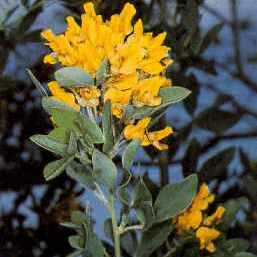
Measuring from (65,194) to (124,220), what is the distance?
76cm

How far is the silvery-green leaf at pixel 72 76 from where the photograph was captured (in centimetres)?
51

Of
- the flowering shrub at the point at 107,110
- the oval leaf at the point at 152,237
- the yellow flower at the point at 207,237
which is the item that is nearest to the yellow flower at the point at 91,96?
the flowering shrub at the point at 107,110

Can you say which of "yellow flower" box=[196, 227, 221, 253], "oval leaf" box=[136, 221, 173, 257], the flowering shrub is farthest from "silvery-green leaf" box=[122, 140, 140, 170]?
"yellow flower" box=[196, 227, 221, 253]

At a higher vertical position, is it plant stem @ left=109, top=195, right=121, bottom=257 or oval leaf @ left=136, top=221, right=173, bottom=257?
plant stem @ left=109, top=195, right=121, bottom=257

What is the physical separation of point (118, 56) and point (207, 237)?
0.96 feet

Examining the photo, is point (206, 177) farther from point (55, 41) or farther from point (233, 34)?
point (55, 41)

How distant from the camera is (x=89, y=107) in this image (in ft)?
1.74

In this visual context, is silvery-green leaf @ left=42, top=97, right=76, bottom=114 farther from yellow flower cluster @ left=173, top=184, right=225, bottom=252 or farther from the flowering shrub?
yellow flower cluster @ left=173, top=184, right=225, bottom=252

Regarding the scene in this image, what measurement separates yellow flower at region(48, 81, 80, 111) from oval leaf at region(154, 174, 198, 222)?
0.33ft

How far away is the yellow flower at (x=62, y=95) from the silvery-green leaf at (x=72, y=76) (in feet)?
0.06

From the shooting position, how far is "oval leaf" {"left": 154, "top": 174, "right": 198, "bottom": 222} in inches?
21.3

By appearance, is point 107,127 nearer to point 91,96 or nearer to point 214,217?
point 91,96

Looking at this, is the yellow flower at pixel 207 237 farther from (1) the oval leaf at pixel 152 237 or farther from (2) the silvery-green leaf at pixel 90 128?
(2) the silvery-green leaf at pixel 90 128


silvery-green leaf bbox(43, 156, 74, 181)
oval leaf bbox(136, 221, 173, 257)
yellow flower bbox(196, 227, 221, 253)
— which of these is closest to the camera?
silvery-green leaf bbox(43, 156, 74, 181)
